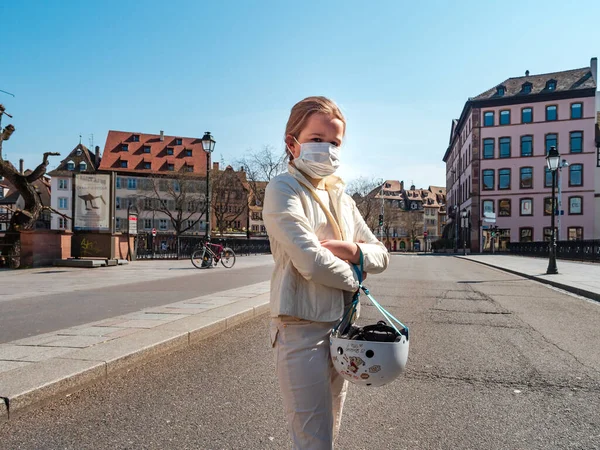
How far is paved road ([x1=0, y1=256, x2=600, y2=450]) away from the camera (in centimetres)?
301

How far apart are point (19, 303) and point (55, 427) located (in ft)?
20.8

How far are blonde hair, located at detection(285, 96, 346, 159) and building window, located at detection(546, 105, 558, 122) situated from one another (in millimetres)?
62599

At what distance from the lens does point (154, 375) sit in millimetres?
4434

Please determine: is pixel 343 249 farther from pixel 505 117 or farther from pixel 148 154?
pixel 148 154

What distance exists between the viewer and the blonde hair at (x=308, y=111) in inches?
77.9

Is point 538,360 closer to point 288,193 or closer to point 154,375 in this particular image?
point 154,375

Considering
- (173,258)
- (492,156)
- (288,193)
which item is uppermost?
(492,156)

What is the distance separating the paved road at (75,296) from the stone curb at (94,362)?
1.48 meters

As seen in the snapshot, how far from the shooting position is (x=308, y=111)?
1.99 meters

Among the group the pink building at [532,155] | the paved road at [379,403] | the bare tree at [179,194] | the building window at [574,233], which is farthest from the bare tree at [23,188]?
the building window at [574,233]

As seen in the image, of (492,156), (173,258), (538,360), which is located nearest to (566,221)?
(492,156)

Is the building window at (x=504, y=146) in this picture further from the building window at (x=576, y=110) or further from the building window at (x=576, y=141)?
the building window at (x=576, y=110)

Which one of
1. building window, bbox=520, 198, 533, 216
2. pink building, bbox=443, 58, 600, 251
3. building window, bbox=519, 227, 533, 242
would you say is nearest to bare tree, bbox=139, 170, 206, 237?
pink building, bbox=443, 58, 600, 251

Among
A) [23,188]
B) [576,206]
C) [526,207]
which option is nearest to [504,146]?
[526,207]
